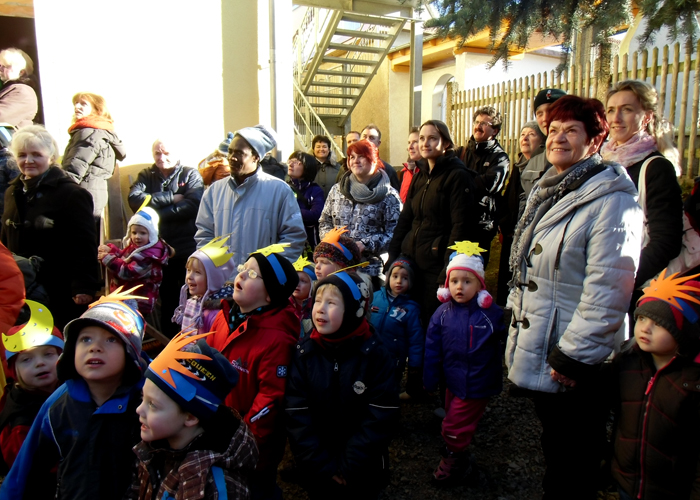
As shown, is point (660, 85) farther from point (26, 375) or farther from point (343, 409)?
point (26, 375)

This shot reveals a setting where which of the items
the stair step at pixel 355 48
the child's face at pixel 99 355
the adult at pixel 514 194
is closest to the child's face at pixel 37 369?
the child's face at pixel 99 355

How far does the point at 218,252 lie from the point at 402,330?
1355mm

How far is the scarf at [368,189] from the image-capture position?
159 inches

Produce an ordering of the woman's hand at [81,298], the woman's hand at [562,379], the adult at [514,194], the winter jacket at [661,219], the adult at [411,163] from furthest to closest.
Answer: the adult at [411,163] → the adult at [514,194] → the woman's hand at [81,298] → the winter jacket at [661,219] → the woman's hand at [562,379]

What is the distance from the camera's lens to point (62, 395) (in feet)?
6.73

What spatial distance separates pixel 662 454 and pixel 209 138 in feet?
18.8

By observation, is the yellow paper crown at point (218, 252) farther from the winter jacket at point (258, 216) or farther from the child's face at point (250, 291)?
the child's face at point (250, 291)

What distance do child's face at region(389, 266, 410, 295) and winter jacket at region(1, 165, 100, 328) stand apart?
2026mm

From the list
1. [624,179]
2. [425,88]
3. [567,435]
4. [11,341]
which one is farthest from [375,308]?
[425,88]

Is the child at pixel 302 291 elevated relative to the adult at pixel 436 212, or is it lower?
lower

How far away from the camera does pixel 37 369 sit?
238cm

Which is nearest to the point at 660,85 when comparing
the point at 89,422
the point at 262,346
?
the point at 262,346

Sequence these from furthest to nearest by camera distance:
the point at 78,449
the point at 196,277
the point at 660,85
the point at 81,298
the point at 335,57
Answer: the point at 335,57 → the point at 660,85 → the point at 81,298 → the point at 196,277 → the point at 78,449

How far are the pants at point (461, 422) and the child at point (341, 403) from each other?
23.8 inches
